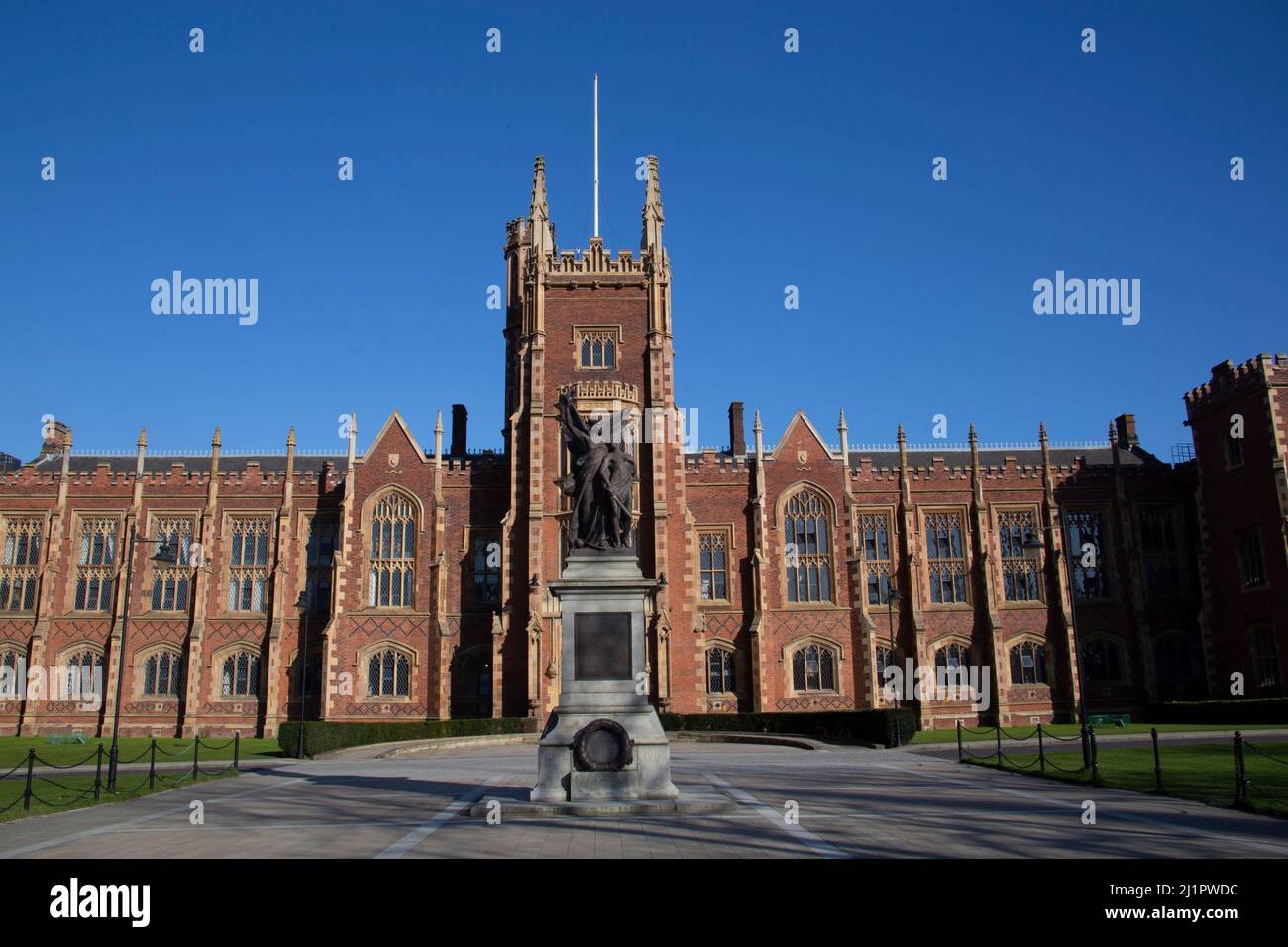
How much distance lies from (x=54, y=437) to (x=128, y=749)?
23050 mm

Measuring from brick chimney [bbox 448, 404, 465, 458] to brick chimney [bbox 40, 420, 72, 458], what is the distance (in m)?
20.2

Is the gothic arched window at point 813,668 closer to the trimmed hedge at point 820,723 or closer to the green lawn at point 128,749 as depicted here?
the trimmed hedge at point 820,723

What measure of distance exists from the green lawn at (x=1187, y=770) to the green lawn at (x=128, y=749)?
77.4ft

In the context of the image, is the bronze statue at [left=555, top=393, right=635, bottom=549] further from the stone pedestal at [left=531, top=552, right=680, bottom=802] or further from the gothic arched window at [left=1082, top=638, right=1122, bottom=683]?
the gothic arched window at [left=1082, top=638, right=1122, bottom=683]

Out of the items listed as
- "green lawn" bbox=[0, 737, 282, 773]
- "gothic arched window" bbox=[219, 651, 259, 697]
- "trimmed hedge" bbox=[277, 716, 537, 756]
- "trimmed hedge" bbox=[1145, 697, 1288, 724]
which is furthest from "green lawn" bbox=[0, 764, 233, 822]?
"trimmed hedge" bbox=[1145, 697, 1288, 724]

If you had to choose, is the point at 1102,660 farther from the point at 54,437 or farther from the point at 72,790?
the point at 54,437

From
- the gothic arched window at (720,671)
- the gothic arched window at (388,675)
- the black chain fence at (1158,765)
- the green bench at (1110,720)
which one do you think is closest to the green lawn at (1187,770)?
the black chain fence at (1158,765)

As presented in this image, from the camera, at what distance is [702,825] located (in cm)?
1341

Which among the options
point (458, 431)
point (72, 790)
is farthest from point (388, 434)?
point (72, 790)

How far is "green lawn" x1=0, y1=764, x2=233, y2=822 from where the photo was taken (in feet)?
57.7

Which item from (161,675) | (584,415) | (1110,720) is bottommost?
(1110,720)

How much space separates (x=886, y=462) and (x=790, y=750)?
889 inches

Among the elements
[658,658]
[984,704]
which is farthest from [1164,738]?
[658,658]

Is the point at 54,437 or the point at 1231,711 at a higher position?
the point at 54,437
